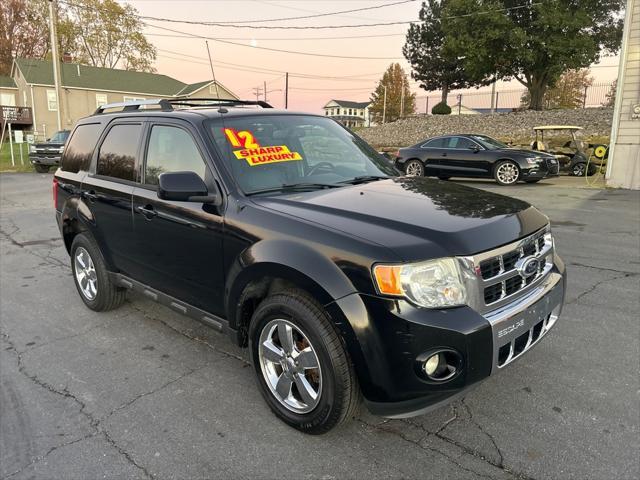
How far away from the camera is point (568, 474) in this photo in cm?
240

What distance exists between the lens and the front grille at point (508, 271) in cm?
248

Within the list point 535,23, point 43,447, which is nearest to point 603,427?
point 43,447

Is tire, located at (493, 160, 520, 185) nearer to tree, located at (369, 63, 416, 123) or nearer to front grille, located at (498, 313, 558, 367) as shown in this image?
front grille, located at (498, 313, 558, 367)

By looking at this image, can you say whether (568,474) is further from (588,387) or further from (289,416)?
(289,416)

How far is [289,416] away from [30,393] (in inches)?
72.3

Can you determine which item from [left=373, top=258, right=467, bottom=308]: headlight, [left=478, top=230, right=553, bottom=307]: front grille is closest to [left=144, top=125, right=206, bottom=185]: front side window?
[left=373, top=258, right=467, bottom=308]: headlight

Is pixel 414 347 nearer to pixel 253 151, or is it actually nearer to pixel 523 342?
pixel 523 342

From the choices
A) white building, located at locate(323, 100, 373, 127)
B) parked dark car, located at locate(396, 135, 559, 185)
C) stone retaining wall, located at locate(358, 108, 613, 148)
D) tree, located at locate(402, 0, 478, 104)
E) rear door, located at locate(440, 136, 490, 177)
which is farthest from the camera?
white building, located at locate(323, 100, 373, 127)

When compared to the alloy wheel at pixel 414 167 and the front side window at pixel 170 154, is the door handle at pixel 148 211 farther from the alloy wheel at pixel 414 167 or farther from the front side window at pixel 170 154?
the alloy wheel at pixel 414 167

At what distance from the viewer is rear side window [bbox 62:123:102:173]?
4.55m

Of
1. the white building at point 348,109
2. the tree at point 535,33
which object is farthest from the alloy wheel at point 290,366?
the white building at point 348,109

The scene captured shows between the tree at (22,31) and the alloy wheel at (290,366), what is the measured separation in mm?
64514

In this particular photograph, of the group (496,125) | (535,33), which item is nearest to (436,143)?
(496,125)

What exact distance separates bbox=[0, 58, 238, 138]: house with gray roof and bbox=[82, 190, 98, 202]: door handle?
43.8m
